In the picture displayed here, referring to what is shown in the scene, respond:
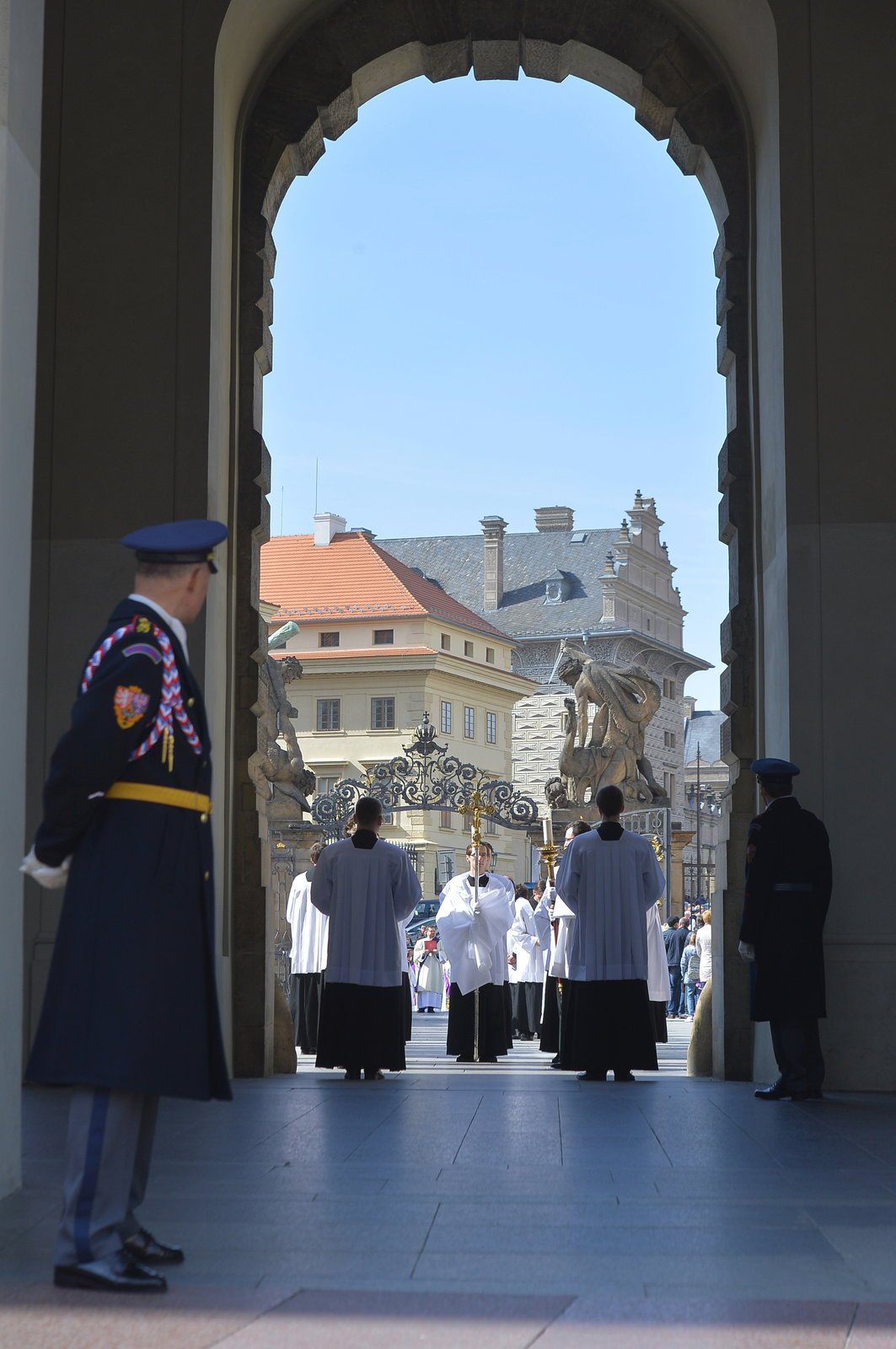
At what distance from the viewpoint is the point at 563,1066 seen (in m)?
12.3

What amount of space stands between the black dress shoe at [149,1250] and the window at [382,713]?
204ft

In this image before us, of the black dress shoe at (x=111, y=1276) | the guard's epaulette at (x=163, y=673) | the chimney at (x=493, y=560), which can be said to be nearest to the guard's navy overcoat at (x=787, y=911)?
the guard's epaulette at (x=163, y=673)

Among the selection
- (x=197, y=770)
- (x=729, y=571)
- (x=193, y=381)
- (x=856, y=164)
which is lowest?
(x=197, y=770)

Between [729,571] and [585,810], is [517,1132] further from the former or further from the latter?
[585,810]

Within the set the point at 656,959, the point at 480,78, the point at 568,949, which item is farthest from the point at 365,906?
the point at 656,959

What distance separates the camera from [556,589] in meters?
85.9

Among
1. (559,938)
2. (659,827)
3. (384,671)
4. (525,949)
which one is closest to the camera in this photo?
(559,938)

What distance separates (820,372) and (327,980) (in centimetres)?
516

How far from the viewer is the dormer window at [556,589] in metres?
85.5

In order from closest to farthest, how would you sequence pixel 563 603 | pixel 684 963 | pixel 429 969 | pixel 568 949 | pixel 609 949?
pixel 609 949 < pixel 568 949 < pixel 684 963 < pixel 429 969 < pixel 563 603

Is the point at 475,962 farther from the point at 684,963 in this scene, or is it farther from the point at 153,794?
the point at 684,963

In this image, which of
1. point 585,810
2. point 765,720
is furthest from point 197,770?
point 585,810

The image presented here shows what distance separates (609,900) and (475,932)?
129 inches

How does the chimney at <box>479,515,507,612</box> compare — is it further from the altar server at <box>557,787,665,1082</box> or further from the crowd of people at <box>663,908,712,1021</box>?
the altar server at <box>557,787,665,1082</box>
